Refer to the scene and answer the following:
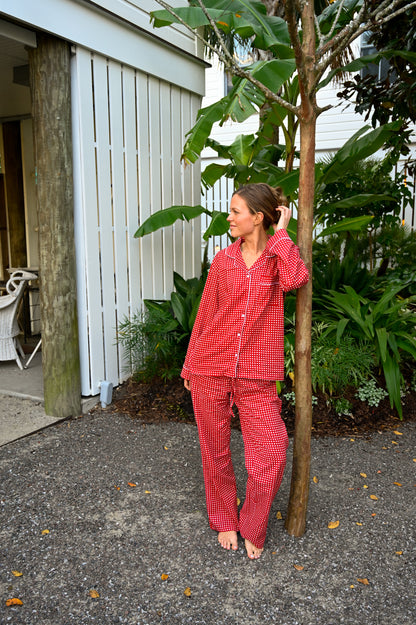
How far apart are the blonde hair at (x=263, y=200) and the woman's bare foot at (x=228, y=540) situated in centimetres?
171

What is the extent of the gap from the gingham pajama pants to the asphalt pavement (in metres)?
0.20

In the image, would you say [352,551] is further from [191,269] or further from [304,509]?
[191,269]

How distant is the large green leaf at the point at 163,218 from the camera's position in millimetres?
5289

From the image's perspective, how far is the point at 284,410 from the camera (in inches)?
185

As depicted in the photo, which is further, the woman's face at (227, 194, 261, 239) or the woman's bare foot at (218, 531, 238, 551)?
the woman's bare foot at (218, 531, 238, 551)

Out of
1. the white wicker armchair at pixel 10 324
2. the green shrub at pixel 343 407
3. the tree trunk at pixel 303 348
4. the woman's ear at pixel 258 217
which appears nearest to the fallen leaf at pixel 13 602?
the tree trunk at pixel 303 348

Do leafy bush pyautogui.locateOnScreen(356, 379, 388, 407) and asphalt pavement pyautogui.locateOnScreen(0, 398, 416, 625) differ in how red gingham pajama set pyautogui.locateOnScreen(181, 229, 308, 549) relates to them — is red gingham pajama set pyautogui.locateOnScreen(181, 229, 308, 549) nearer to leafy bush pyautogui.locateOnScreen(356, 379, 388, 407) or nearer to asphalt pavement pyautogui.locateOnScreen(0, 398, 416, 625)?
asphalt pavement pyautogui.locateOnScreen(0, 398, 416, 625)

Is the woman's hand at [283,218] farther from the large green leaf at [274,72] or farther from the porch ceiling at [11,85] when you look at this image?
the porch ceiling at [11,85]

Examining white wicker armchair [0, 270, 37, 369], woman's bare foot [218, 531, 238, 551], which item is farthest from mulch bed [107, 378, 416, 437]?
woman's bare foot [218, 531, 238, 551]

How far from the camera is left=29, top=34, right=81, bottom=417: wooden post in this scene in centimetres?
443

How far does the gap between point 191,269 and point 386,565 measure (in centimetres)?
458

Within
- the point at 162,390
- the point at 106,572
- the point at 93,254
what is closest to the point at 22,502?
the point at 106,572

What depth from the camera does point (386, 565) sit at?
279 centimetres

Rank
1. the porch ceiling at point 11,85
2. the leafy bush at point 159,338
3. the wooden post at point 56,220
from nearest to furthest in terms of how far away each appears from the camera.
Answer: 1. the wooden post at point 56,220
2. the leafy bush at point 159,338
3. the porch ceiling at point 11,85
